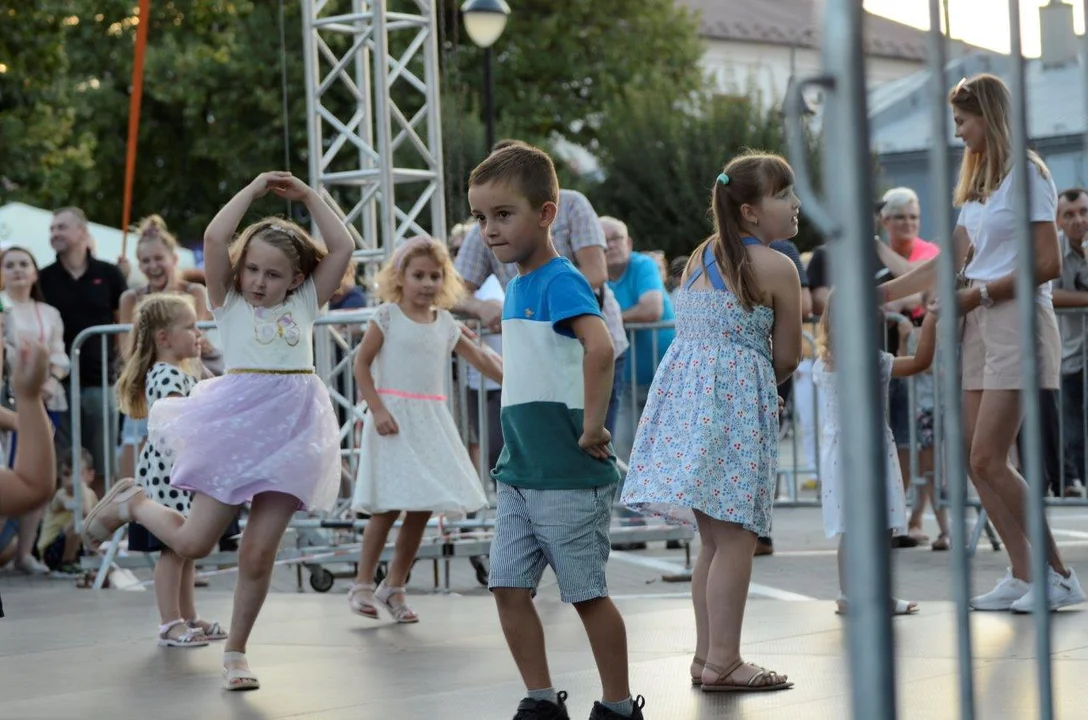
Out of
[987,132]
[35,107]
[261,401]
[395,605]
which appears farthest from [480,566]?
[35,107]

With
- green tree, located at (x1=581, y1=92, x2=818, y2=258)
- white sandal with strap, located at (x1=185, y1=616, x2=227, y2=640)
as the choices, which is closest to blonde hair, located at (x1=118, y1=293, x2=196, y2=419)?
white sandal with strap, located at (x1=185, y1=616, x2=227, y2=640)

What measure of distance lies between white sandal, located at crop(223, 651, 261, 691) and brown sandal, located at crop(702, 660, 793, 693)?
1.45m

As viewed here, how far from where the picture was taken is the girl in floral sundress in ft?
16.4

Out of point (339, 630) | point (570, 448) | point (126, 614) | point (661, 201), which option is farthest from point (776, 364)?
point (661, 201)

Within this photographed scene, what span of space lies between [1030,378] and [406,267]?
510 centimetres

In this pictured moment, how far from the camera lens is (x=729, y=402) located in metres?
5.05

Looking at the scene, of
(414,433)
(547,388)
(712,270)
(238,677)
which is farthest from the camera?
(414,433)

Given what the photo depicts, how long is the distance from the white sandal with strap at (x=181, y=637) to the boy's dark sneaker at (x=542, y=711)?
7.81ft

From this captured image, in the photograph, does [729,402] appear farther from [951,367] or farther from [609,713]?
[951,367]

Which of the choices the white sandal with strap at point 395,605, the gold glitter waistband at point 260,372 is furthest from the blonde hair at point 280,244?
the white sandal with strap at point 395,605

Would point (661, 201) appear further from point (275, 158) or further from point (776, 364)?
point (776, 364)

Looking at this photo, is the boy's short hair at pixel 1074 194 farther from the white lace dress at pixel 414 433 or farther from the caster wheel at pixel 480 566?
the white lace dress at pixel 414 433

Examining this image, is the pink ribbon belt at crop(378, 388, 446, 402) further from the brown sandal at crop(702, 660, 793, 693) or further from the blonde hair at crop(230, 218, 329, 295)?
the brown sandal at crop(702, 660, 793, 693)

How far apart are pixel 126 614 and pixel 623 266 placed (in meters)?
4.11
